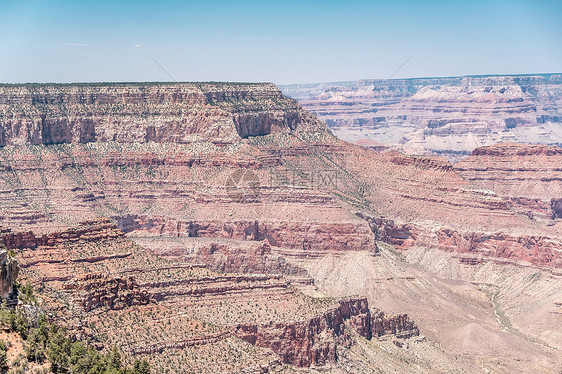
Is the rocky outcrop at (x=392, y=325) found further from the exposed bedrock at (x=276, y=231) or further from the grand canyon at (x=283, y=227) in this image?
the exposed bedrock at (x=276, y=231)

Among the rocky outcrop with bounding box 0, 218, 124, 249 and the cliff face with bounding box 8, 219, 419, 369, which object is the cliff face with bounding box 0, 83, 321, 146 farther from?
the rocky outcrop with bounding box 0, 218, 124, 249

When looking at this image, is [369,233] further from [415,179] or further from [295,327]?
[295,327]

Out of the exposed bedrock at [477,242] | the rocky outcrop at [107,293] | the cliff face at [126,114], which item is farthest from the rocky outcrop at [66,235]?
the cliff face at [126,114]

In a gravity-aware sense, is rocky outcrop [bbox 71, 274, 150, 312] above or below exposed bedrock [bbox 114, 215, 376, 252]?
above

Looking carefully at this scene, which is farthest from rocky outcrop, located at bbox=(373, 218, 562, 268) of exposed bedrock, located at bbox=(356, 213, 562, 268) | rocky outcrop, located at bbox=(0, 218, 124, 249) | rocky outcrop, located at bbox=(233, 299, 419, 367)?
rocky outcrop, located at bbox=(0, 218, 124, 249)

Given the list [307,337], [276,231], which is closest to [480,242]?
[276,231]

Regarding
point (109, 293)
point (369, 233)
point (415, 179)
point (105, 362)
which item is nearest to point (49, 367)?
point (105, 362)
